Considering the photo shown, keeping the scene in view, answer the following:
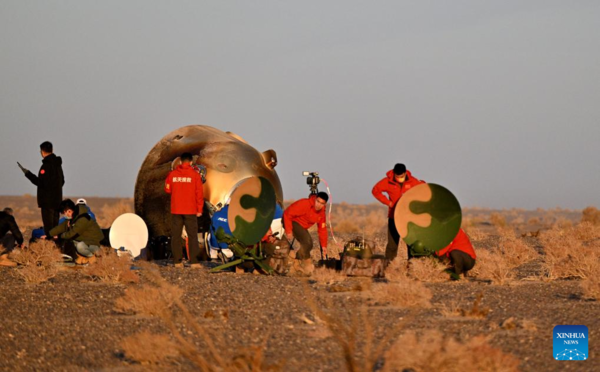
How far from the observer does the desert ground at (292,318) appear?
6.82m

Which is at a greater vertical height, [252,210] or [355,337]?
[252,210]

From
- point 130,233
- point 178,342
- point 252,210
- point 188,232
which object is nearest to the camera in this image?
point 178,342

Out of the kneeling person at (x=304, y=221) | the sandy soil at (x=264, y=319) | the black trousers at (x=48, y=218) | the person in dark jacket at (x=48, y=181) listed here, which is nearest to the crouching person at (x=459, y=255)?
the sandy soil at (x=264, y=319)

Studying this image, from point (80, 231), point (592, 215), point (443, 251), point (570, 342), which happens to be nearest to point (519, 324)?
point (570, 342)

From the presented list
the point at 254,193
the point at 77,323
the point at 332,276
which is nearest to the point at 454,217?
the point at 332,276

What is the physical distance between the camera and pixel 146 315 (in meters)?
9.56

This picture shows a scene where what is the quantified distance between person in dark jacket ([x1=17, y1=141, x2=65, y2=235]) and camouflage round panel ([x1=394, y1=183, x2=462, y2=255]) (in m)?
6.98

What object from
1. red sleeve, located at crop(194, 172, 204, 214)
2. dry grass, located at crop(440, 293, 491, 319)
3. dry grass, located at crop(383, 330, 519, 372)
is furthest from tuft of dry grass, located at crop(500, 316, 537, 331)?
red sleeve, located at crop(194, 172, 204, 214)

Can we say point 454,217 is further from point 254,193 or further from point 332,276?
point 254,193

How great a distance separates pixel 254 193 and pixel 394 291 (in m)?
4.33

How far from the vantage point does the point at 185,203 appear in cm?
1512

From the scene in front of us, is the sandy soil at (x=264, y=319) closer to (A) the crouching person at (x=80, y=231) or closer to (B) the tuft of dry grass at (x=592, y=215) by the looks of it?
(A) the crouching person at (x=80, y=231)

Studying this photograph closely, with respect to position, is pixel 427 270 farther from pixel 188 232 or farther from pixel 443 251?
pixel 188 232

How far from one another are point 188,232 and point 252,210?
2027 millimetres
